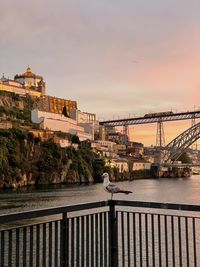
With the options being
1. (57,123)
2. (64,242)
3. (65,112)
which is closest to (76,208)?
(64,242)

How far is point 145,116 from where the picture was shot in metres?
163

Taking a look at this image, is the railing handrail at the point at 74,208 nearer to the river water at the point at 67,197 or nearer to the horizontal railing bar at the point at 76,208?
the horizontal railing bar at the point at 76,208

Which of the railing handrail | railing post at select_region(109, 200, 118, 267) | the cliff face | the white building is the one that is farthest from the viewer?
the white building

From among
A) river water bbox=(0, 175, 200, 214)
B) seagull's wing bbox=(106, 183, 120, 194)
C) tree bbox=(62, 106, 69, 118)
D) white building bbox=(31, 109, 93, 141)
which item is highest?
tree bbox=(62, 106, 69, 118)

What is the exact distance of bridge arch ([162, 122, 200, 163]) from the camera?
420 feet

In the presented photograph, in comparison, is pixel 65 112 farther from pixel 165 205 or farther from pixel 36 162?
pixel 165 205

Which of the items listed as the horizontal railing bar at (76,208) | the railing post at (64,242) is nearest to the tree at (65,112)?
the horizontal railing bar at (76,208)

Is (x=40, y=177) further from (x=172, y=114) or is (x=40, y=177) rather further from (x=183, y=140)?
(x=172, y=114)

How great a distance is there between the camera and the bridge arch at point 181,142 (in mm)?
127938

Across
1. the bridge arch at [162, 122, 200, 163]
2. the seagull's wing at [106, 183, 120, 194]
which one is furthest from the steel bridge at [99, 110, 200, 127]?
the seagull's wing at [106, 183, 120, 194]

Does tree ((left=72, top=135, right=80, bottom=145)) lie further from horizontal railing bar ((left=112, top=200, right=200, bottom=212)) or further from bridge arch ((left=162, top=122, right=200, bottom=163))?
horizontal railing bar ((left=112, top=200, right=200, bottom=212))

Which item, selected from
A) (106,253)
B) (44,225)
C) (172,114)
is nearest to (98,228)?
(106,253)

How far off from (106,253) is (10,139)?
4158 inches

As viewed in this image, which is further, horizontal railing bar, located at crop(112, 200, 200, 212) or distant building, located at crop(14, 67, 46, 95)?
distant building, located at crop(14, 67, 46, 95)
